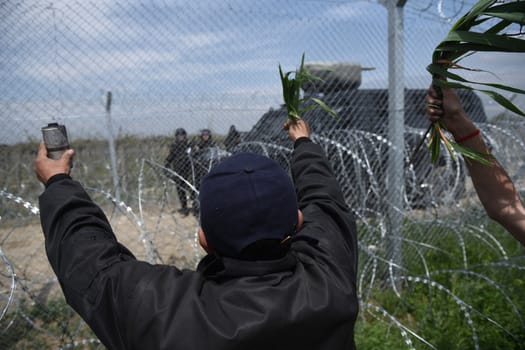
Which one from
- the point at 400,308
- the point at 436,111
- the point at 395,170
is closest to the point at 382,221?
the point at 395,170

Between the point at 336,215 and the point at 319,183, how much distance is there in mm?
189

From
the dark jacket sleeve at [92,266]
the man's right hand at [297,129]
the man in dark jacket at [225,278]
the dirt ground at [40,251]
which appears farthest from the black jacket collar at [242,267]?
the dirt ground at [40,251]

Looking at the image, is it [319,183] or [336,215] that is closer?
[336,215]

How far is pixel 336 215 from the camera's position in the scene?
1546 millimetres

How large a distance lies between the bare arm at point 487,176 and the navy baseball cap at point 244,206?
1.05 meters

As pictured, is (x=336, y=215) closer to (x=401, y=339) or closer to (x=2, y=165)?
(x=401, y=339)

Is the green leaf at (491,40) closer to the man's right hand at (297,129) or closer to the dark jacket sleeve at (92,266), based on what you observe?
the man's right hand at (297,129)

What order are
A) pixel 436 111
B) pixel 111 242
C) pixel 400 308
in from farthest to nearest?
pixel 400 308 → pixel 436 111 → pixel 111 242

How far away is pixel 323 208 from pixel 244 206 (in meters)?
0.51

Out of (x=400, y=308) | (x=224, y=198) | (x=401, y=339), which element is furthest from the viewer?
(x=400, y=308)

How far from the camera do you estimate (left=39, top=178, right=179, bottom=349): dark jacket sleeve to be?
3.72ft

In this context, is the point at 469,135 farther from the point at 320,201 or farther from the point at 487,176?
the point at 320,201

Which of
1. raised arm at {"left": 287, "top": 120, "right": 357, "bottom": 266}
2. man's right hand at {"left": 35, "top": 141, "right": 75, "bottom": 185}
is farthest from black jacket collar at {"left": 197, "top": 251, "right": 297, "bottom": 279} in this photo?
man's right hand at {"left": 35, "top": 141, "right": 75, "bottom": 185}

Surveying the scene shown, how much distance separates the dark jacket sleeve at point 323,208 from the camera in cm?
138
